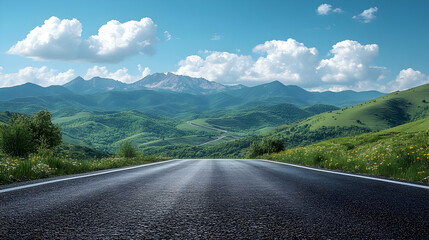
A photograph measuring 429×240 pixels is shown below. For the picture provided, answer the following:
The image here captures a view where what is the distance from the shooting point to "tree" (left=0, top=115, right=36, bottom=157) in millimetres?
15047

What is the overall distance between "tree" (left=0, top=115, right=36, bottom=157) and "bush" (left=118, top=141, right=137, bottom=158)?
1226cm

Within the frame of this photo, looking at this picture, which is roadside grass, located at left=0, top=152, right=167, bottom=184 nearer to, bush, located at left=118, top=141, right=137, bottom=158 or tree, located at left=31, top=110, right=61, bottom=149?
bush, located at left=118, top=141, right=137, bottom=158

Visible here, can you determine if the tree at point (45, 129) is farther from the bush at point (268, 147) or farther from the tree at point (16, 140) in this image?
the bush at point (268, 147)

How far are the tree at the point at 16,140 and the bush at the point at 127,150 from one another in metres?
12.3

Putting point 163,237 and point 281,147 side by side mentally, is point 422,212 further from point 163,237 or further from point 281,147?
point 281,147

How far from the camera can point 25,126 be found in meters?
15.6

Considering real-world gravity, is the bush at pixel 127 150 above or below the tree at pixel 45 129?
below

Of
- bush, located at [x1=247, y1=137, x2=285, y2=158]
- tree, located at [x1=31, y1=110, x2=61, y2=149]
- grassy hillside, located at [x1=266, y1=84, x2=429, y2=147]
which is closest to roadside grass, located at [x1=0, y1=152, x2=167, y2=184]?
tree, located at [x1=31, y1=110, x2=61, y2=149]

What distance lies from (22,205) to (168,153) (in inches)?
7387

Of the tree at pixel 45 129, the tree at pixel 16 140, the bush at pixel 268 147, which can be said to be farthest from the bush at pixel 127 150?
the bush at pixel 268 147

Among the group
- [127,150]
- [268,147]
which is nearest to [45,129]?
[127,150]

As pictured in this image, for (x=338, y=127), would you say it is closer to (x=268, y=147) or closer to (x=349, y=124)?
(x=349, y=124)

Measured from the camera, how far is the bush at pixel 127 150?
27764mm

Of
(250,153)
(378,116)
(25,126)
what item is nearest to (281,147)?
(250,153)
